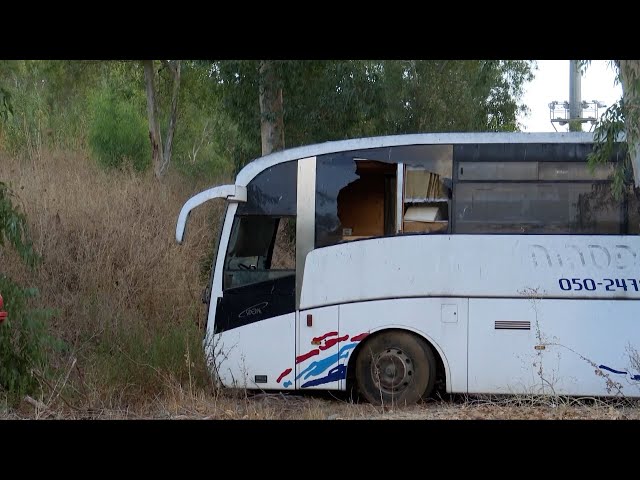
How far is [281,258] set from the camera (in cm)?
1029

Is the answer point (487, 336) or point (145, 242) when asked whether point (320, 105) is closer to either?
point (145, 242)

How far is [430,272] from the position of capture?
972 centimetres

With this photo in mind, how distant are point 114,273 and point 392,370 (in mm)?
7040

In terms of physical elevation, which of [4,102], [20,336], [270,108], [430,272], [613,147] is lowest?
[20,336]

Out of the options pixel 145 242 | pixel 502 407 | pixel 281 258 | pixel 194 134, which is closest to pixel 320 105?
pixel 145 242

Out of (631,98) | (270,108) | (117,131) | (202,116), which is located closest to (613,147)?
(631,98)

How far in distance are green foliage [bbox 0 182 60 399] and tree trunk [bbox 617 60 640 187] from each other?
20.4ft

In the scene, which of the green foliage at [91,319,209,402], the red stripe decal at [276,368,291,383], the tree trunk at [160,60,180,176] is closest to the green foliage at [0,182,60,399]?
the green foliage at [91,319,209,402]

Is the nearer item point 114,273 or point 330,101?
point 114,273

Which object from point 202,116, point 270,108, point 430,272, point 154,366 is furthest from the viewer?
point 202,116

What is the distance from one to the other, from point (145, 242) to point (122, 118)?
9342 millimetres

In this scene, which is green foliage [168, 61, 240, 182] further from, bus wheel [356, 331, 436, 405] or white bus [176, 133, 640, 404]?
bus wheel [356, 331, 436, 405]

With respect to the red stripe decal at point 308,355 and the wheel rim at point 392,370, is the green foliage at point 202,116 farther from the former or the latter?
the wheel rim at point 392,370

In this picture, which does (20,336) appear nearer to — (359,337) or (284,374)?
(284,374)
